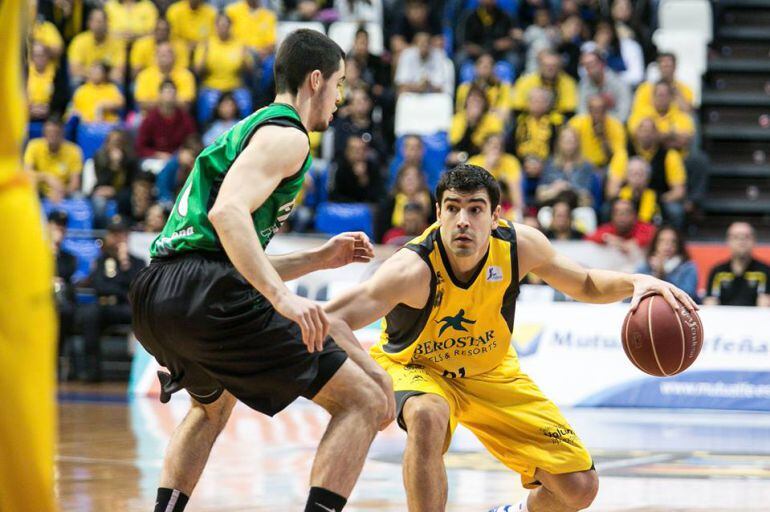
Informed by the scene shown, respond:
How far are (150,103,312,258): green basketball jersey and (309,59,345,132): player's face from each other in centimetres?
13

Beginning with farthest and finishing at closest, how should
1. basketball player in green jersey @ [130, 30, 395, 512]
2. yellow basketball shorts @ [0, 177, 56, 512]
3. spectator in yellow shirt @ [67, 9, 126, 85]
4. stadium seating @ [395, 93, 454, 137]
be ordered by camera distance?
spectator in yellow shirt @ [67, 9, 126, 85] → stadium seating @ [395, 93, 454, 137] → basketball player in green jersey @ [130, 30, 395, 512] → yellow basketball shorts @ [0, 177, 56, 512]

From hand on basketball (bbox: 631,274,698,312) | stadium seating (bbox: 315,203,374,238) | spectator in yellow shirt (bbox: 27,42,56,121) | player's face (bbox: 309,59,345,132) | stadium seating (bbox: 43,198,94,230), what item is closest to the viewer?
player's face (bbox: 309,59,345,132)

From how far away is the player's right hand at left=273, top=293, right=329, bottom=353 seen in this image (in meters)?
3.52

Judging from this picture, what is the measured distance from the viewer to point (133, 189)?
1256 centimetres

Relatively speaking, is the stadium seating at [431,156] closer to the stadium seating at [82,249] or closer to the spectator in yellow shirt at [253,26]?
the spectator in yellow shirt at [253,26]

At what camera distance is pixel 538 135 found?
1269 centimetres

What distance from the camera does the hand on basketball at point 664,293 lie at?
4.55 metres

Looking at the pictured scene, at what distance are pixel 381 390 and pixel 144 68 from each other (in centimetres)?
1136

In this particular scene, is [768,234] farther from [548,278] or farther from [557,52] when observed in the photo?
[548,278]

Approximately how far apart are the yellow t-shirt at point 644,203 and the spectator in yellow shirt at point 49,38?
23.4 ft

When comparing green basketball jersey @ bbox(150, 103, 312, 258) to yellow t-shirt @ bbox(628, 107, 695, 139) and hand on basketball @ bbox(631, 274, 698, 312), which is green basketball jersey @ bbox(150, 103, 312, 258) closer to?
hand on basketball @ bbox(631, 274, 698, 312)

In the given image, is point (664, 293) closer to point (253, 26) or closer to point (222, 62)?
point (222, 62)

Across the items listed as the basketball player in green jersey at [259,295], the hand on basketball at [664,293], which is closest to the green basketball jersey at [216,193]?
the basketball player in green jersey at [259,295]

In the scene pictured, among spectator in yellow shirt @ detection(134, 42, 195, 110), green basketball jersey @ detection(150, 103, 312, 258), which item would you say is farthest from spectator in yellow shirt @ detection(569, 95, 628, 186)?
green basketball jersey @ detection(150, 103, 312, 258)
